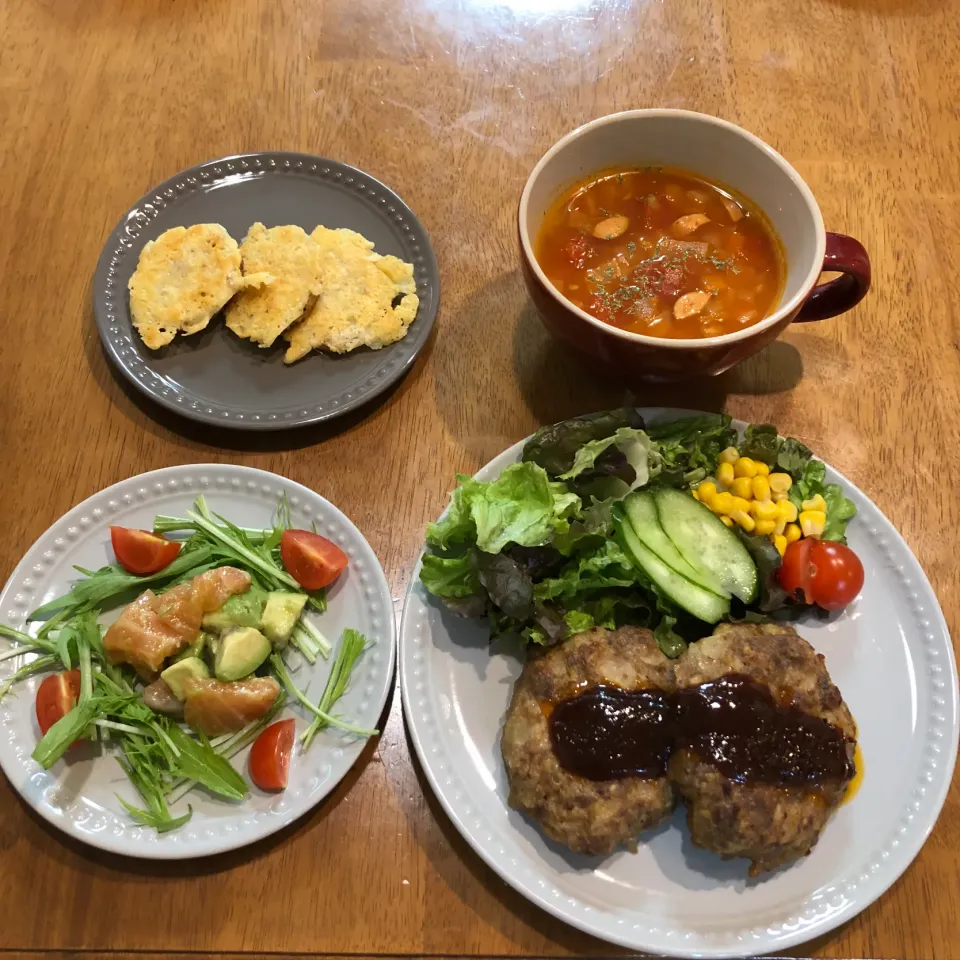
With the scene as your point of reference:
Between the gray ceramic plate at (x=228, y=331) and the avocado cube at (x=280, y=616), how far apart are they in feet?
1.68

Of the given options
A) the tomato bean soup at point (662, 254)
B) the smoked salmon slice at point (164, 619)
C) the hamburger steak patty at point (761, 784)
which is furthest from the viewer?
the tomato bean soup at point (662, 254)

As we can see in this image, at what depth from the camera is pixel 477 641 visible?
6.51ft

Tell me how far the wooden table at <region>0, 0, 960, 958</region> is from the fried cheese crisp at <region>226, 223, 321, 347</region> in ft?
1.09

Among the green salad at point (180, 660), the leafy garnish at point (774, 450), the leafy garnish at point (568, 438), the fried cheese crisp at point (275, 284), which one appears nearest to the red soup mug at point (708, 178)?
the leafy garnish at point (568, 438)

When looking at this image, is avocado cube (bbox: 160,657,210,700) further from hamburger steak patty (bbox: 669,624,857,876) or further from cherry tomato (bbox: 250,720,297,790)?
hamburger steak patty (bbox: 669,624,857,876)

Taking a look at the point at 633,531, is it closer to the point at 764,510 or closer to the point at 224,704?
the point at 764,510

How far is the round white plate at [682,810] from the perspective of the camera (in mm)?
1731

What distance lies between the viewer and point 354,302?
238 centimetres

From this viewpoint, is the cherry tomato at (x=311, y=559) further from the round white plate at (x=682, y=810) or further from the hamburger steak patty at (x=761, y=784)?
the hamburger steak patty at (x=761, y=784)

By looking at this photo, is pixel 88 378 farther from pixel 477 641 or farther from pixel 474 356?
pixel 477 641

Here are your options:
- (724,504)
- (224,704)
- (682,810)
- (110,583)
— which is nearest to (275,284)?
(110,583)

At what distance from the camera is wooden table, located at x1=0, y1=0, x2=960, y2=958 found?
1.84 meters

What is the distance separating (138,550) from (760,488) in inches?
64.0

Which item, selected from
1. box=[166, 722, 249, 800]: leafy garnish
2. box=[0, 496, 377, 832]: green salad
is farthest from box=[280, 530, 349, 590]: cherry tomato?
box=[166, 722, 249, 800]: leafy garnish
